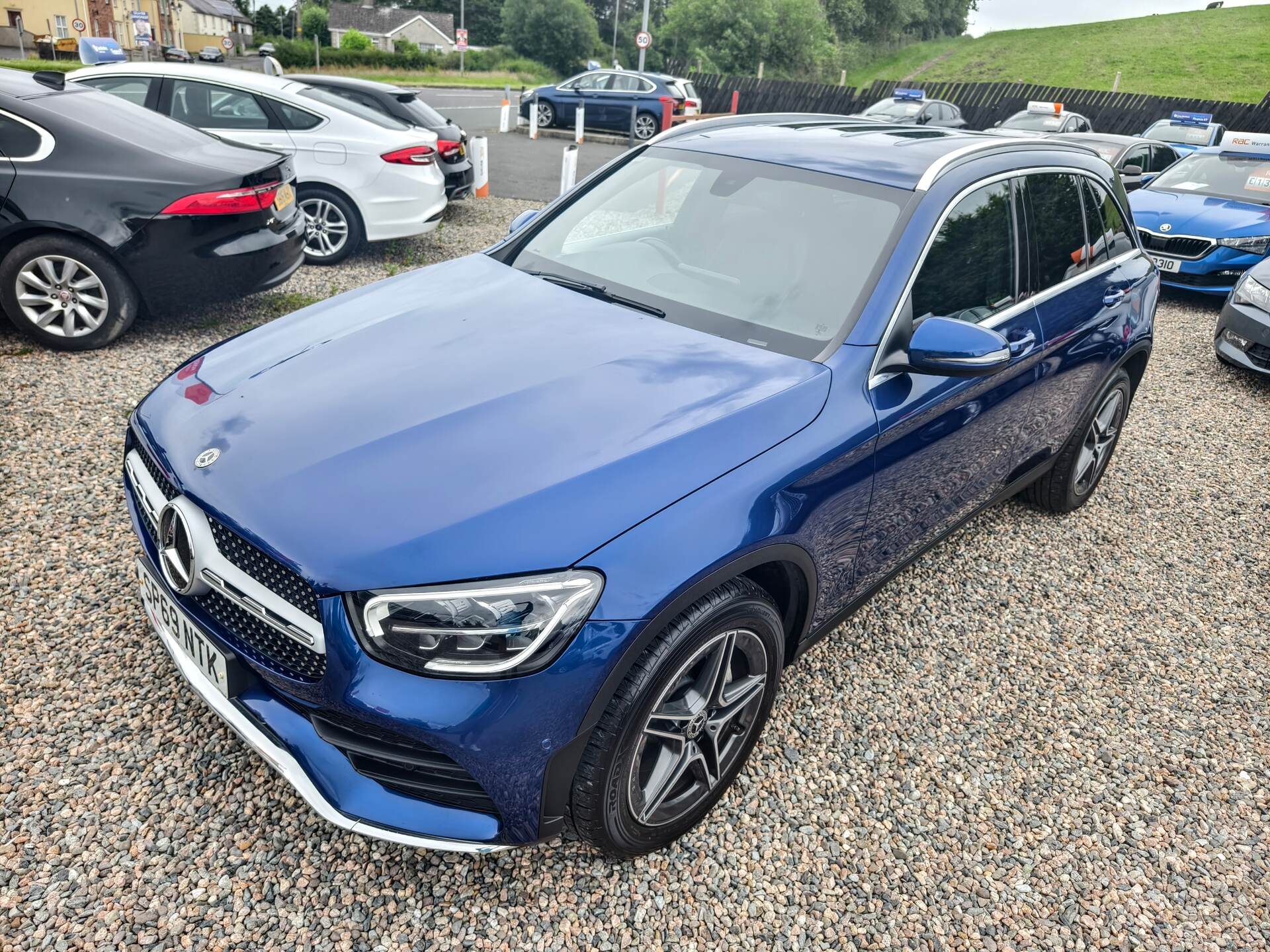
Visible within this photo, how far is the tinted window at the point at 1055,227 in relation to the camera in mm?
3484

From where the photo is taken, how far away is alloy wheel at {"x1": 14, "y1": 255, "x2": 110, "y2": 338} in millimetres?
5105

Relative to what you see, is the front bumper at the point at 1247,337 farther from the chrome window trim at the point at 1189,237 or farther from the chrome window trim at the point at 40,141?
the chrome window trim at the point at 40,141

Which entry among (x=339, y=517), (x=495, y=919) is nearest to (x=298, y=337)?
(x=339, y=517)

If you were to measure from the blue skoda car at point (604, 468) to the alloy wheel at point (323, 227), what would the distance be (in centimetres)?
498

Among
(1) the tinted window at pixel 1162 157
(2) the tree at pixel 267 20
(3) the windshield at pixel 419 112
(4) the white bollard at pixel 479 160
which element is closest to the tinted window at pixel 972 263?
(3) the windshield at pixel 419 112

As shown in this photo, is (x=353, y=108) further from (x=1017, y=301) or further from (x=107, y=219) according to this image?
(x=1017, y=301)

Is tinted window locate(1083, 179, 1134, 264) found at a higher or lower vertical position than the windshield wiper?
higher

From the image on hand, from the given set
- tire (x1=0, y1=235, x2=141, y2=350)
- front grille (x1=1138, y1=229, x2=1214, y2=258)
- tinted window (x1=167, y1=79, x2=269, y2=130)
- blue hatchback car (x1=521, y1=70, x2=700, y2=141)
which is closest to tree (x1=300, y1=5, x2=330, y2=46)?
blue hatchback car (x1=521, y1=70, x2=700, y2=141)

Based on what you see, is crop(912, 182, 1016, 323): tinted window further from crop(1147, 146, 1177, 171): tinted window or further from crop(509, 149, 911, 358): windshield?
crop(1147, 146, 1177, 171): tinted window

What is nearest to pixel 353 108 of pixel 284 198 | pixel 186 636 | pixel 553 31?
pixel 284 198

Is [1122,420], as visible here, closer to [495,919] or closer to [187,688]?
[495,919]

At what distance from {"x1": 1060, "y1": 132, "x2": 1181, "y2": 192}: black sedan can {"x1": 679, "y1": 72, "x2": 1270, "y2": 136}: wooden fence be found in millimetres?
12686

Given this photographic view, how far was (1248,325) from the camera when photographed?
275 inches

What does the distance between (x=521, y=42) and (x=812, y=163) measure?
76.4m
